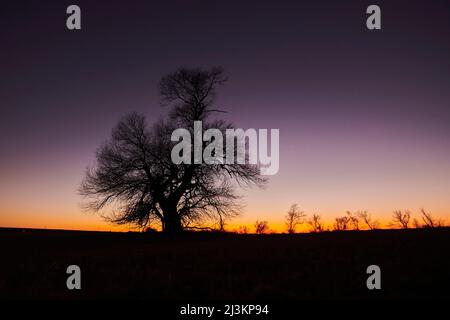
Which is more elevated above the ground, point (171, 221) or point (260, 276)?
point (260, 276)

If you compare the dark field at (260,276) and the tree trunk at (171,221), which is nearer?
the dark field at (260,276)

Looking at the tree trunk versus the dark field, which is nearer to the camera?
the dark field

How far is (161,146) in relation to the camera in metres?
21.6

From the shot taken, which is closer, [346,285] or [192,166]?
[346,285]

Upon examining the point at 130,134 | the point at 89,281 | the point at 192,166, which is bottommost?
the point at 89,281

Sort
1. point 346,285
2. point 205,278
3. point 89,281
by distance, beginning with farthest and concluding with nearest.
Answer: point 89,281, point 205,278, point 346,285

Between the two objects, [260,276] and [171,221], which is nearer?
[260,276]

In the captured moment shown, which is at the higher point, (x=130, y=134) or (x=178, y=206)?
(x=130, y=134)

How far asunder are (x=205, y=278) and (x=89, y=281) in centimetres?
208
